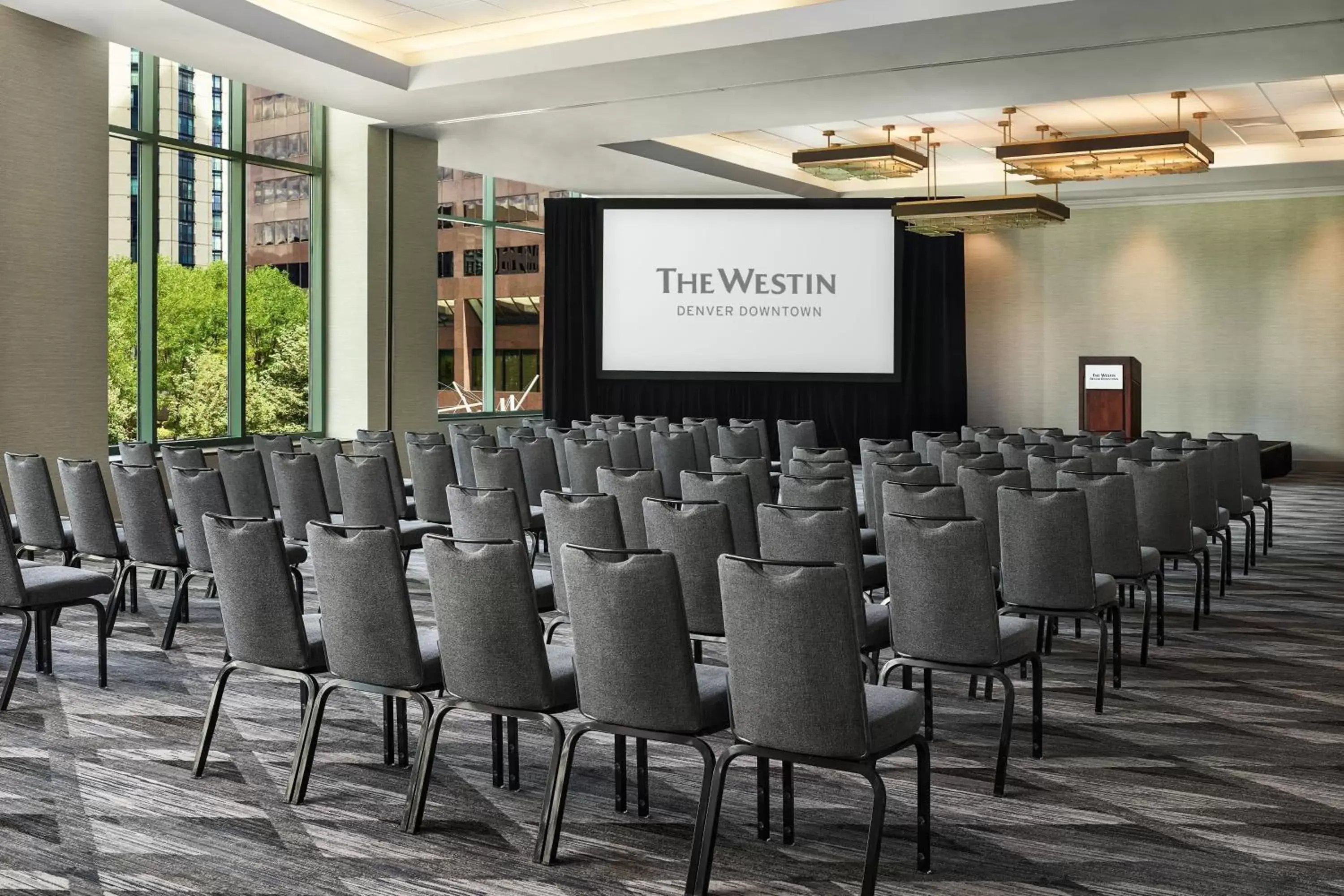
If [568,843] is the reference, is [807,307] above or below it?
above

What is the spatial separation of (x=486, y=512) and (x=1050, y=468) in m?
3.25

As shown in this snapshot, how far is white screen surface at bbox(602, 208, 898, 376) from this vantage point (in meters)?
16.0

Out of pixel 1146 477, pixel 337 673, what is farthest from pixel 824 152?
pixel 337 673

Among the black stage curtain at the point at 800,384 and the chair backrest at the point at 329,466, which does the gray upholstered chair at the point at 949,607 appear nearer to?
the chair backrest at the point at 329,466

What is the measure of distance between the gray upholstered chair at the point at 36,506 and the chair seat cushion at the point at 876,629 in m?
4.07

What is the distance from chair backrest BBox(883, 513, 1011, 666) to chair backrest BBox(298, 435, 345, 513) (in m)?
4.56

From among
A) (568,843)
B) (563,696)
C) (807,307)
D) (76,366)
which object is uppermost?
(807,307)

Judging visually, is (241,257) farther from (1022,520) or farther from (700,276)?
(1022,520)

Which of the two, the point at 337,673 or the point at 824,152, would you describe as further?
the point at 824,152

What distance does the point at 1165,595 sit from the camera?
777 cm

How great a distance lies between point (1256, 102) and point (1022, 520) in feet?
31.4

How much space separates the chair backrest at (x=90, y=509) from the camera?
20.1ft

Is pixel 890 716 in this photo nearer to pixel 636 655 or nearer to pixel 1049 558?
pixel 636 655

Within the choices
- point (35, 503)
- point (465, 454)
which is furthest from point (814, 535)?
point (465, 454)
